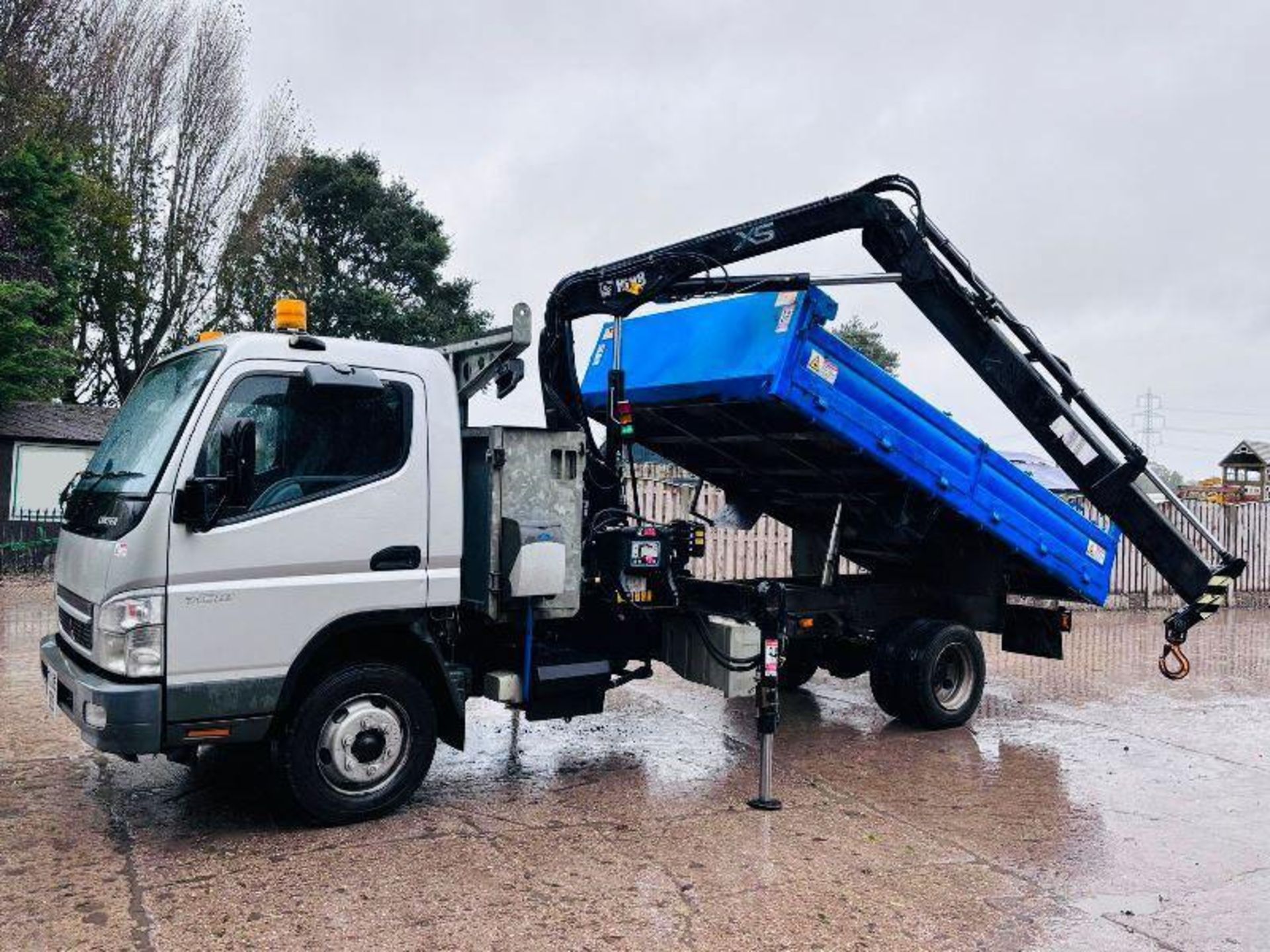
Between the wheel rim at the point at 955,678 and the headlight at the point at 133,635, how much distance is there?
555 centimetres

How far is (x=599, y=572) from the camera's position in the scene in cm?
664

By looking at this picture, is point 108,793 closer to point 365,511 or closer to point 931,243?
point 365,511

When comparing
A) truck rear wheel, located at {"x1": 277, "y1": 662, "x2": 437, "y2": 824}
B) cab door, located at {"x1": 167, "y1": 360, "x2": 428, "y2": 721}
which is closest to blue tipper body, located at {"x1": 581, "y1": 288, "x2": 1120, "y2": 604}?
cab door, located at {"x1": 167, "y1": 360, "x2": 428, "y2": 721}

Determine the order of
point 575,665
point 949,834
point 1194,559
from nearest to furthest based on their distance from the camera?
point 949,834 < point 575,665 < point 1194,559

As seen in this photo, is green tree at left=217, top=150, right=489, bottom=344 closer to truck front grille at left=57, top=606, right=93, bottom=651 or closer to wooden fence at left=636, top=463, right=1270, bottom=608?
wooden fence at left=636, top=463, right=1270, bottom=608

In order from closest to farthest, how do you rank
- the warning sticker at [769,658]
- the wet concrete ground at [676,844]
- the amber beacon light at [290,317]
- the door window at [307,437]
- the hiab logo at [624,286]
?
the wet concrete ground at [676,844] → the door window at [307,437] → the amber beacon light at [290,317] → the warning sticker at [769,658] → the hiab logo at [624,286]

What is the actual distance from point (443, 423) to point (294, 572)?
1127 millimetres

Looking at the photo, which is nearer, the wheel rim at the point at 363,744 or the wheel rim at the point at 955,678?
the wheel rim at the point at 363,744

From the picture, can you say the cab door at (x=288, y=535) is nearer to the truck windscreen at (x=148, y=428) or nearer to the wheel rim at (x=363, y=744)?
the truck windscreen at (x=148, y=428)

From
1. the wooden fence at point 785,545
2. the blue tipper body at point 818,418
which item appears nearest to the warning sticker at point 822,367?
the blue tipper body at point 818,418

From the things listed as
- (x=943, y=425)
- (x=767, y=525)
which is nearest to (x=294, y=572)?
(x=943, y=425)

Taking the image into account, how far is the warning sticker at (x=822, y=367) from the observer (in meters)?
6.59

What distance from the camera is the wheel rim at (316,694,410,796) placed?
530 cm

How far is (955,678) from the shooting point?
26.7 feet
